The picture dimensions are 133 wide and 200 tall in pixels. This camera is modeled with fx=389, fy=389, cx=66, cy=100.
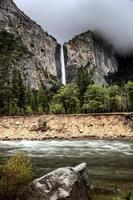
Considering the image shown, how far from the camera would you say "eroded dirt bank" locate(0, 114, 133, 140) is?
261 ft

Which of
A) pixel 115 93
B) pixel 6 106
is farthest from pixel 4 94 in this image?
pixel 115 93

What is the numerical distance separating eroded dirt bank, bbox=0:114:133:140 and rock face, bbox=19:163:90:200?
61461 millimetres

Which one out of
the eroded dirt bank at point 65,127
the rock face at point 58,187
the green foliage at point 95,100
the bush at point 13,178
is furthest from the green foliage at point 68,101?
the rock face at point 58,187

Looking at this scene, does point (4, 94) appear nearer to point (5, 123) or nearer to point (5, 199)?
point (5, 123)

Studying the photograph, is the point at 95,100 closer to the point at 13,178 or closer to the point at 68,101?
the point at 68,101

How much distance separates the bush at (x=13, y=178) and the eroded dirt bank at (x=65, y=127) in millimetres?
60931

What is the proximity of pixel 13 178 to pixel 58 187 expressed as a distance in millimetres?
2118

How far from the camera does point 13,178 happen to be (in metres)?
16.1

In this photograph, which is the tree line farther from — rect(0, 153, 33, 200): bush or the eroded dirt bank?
rect(0, 153, 33, 200): bush

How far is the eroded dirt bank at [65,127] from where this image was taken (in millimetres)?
79500

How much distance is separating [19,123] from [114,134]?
2128cm

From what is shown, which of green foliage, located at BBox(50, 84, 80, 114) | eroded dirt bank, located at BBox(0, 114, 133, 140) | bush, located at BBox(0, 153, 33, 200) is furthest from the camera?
green foliage, located at BBox(50, 84, 80, 114)

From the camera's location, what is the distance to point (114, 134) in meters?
79.0

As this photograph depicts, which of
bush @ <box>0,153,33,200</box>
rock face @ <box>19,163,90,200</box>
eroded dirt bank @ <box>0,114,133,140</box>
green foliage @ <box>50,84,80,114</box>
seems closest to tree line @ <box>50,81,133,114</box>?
green foliage @ <box>50,84,80,114</box>
